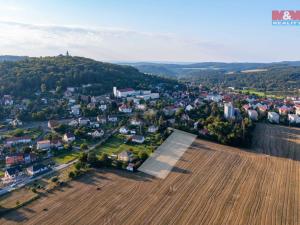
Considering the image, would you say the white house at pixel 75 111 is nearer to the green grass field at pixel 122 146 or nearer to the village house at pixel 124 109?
the village house at pixel 124 109

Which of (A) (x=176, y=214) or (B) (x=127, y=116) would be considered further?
(B) (x=127, y=116)

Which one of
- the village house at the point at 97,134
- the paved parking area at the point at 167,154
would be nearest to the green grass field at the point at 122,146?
the paved parking area at the point at 167,154

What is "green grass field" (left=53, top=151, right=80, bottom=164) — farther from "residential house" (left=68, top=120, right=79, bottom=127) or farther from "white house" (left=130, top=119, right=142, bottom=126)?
"white house" (left=130, top=119, right=142, bottom=126)

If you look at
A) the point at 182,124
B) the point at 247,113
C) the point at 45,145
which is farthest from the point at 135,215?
the point at 247,113

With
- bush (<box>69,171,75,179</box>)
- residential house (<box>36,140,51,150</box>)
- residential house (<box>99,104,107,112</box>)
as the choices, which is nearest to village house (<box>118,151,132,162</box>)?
bush (<box>69,171,75,179</box>)

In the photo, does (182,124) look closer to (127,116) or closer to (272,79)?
(127,116)

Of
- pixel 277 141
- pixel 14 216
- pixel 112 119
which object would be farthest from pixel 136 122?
pixel 14 216
